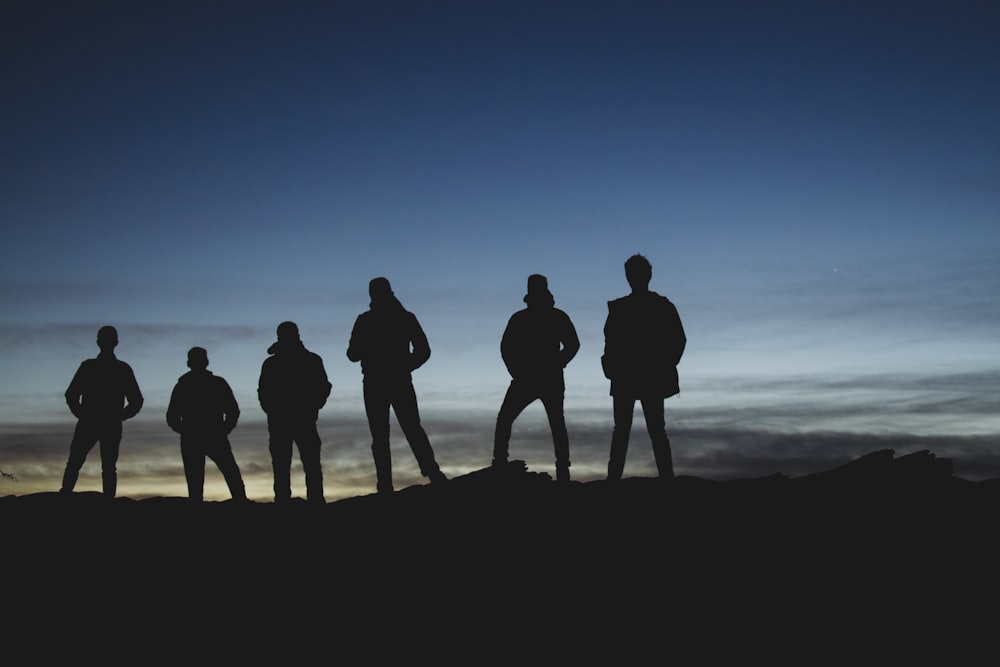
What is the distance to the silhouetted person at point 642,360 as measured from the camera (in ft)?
36.0

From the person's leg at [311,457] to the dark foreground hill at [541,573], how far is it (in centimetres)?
109

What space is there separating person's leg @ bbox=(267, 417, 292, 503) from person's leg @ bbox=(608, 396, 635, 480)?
5063 millimetres

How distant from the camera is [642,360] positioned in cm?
1098

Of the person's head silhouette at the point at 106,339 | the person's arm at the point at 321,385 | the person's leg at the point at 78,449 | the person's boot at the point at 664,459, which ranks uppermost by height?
Answer: the person's head silhouette at the point at 106,339

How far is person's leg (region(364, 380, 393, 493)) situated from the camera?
11.8 m

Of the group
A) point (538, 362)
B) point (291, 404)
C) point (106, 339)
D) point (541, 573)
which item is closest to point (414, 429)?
point (538, 362)

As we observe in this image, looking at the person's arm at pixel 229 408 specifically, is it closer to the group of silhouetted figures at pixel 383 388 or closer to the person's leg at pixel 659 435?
the group of silhouetted figures at pixel 383 388

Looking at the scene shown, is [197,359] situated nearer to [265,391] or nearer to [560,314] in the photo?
[265,391]

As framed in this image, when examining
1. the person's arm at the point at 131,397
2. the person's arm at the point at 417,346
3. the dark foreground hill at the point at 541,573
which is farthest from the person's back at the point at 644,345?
the person's arm at the point at 131,397

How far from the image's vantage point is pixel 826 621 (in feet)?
27.5

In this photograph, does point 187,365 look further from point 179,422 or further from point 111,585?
point 111,585

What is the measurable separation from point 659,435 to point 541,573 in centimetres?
264

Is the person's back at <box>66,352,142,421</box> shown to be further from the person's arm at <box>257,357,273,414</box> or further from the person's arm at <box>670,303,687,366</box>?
the person's arm at <box>670,303,687,366</box>

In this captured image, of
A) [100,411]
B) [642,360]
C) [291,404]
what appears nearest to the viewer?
[642,360]
